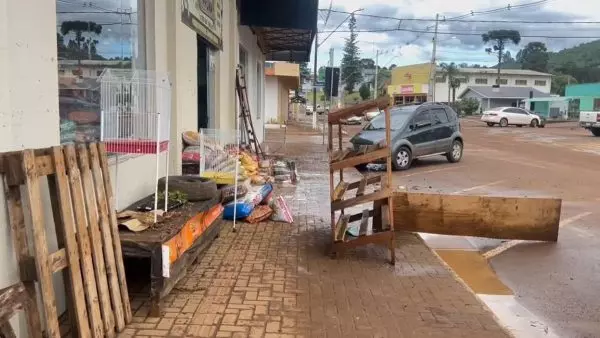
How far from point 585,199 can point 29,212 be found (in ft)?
34.9

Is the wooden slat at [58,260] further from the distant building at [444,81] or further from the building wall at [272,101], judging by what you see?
the distant building at [444,81]

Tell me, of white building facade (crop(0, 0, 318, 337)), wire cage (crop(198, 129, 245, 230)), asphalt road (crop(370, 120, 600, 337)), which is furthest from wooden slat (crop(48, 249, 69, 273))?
asphalt road (crop(370, 120, 600, 337))

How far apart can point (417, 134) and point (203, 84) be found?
7307 millimetres

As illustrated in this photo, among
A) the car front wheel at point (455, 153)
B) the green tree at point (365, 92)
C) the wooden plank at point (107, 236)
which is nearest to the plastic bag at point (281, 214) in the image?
the wooden plank at point (107, 236)

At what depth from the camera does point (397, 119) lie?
16.2m

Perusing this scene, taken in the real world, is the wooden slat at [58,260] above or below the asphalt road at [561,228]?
above

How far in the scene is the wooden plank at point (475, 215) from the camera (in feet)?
24.2

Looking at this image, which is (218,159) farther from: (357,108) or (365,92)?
(365,92)

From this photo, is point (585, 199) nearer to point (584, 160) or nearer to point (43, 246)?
point (584, 160)

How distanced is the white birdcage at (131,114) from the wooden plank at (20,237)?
1.58 metres

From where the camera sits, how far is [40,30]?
372 centimetres

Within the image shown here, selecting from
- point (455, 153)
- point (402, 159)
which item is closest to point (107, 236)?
point (402, 159)

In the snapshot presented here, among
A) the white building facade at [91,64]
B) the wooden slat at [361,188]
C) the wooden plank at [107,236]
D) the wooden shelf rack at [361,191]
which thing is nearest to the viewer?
the white building facade at [91,64]

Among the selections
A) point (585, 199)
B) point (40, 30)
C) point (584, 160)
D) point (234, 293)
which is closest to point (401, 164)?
point (585, 199)
